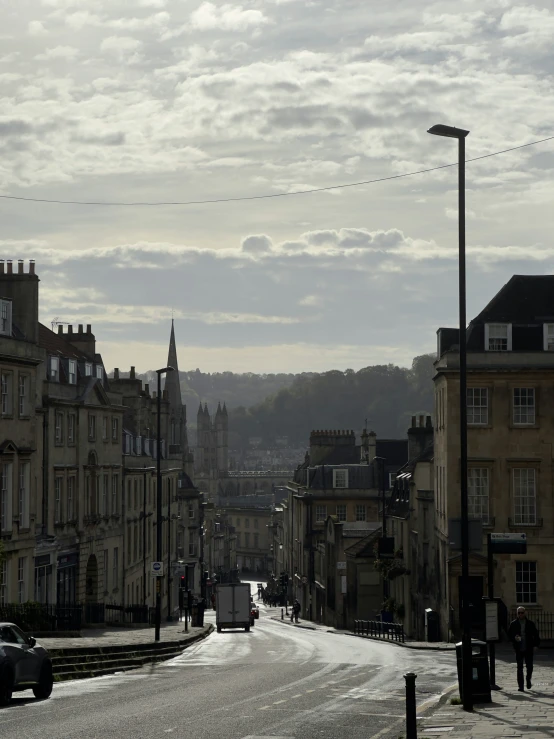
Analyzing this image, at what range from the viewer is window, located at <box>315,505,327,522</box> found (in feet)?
335

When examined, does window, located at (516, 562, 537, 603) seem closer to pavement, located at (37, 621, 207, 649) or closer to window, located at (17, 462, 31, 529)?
pavement, located at (37, 621, 207, 649)

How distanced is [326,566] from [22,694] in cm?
5985

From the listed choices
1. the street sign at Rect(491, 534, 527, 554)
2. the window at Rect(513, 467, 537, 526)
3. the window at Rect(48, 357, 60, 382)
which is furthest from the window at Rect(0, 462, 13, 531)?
the street sign at Rect(491, 534, 527, 554)

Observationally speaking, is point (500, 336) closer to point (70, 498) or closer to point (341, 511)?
point (70, 498)

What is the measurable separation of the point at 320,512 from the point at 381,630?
41.5 m

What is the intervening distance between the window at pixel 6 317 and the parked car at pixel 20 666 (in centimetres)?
2423

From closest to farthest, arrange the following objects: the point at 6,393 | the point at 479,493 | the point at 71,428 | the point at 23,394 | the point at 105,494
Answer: the point at 6,393 → the point at 23,394 → the point at 479,493 → the point at 71,428 → the point at 105,494

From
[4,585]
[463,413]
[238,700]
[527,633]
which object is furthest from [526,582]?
[463,413]

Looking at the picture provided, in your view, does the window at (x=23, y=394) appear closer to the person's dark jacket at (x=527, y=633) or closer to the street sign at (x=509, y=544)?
the street sign at (x=509, y=544)

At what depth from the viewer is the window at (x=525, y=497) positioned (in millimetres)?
49312

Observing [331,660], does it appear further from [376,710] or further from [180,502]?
[180,502]

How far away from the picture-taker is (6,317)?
48.2 metres

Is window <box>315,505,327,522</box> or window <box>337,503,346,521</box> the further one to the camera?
window <box>315,505,327,522</box>

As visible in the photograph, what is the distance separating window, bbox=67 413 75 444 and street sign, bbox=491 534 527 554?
103 ft
